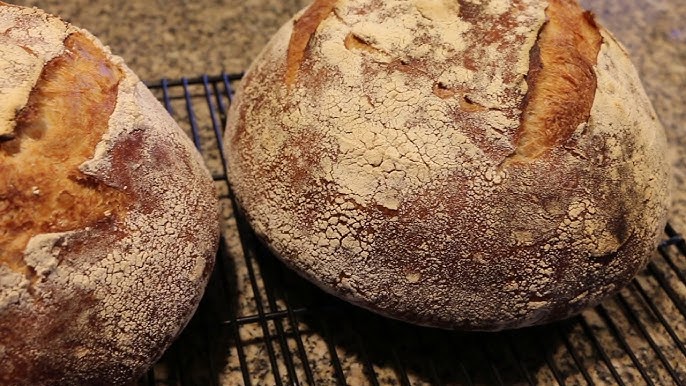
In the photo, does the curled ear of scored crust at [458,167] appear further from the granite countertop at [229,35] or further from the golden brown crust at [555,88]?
the granite countertop at [229,35]

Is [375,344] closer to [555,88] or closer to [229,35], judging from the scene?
[555,88]

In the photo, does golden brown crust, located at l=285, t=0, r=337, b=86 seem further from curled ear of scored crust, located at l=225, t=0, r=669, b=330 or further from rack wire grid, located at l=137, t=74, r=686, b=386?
rack wire grid, located at l=137, t=74, r=686, b=386

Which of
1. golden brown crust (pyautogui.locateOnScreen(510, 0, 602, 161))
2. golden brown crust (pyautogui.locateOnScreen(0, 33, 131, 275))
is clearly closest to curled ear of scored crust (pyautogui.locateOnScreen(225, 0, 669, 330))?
golden brown crust (pyautogui.locateOnScreen(510, 0, 602, 161))

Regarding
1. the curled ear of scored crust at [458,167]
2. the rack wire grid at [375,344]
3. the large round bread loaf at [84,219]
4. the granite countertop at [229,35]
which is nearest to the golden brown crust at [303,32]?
the curled ear of scored crust at [458,167]

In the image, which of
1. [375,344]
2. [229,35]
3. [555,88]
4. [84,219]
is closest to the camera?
[84,219]

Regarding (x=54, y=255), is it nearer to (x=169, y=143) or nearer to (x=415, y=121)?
(x=169, y=143)

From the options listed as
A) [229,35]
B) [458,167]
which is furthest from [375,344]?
[229,35]

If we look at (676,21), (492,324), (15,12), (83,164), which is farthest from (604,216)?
(676,21)
